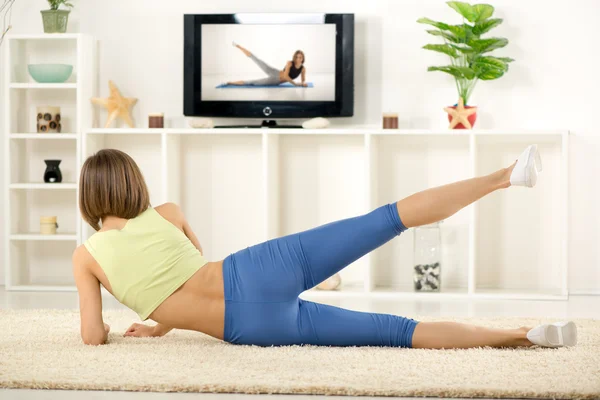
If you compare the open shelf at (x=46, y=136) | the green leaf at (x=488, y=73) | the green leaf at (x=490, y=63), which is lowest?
the open shelf at (x=46, y=136)

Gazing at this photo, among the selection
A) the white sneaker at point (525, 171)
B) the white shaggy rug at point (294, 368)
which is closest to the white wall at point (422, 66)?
the white shaggy rug at point (294, 368)

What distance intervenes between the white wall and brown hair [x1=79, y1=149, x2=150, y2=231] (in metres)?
2.53

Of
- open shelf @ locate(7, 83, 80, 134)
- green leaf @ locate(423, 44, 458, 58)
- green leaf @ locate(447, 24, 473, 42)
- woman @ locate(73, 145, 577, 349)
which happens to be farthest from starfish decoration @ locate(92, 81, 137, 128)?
woman @ locate(73, 145, 577, 349)

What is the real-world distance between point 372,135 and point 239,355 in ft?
7.99

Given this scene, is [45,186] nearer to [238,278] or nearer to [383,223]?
[238,278]

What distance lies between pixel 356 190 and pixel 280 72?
0.83m

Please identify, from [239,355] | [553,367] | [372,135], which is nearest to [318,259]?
[239,355]

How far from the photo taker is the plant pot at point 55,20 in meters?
5.08

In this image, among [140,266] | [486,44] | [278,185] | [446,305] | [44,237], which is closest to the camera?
[140,266]

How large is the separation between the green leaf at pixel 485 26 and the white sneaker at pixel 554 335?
2449mm

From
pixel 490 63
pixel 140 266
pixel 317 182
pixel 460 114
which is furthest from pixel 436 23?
pixel 140 266

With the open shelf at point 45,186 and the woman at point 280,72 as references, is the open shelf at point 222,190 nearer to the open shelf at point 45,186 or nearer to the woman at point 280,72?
the woman at point 280,72

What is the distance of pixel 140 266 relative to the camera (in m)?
2.74

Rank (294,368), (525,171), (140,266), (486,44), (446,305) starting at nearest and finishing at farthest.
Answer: (294,368) → (525,171) → (140,266) → (446,305) → (486,44)
